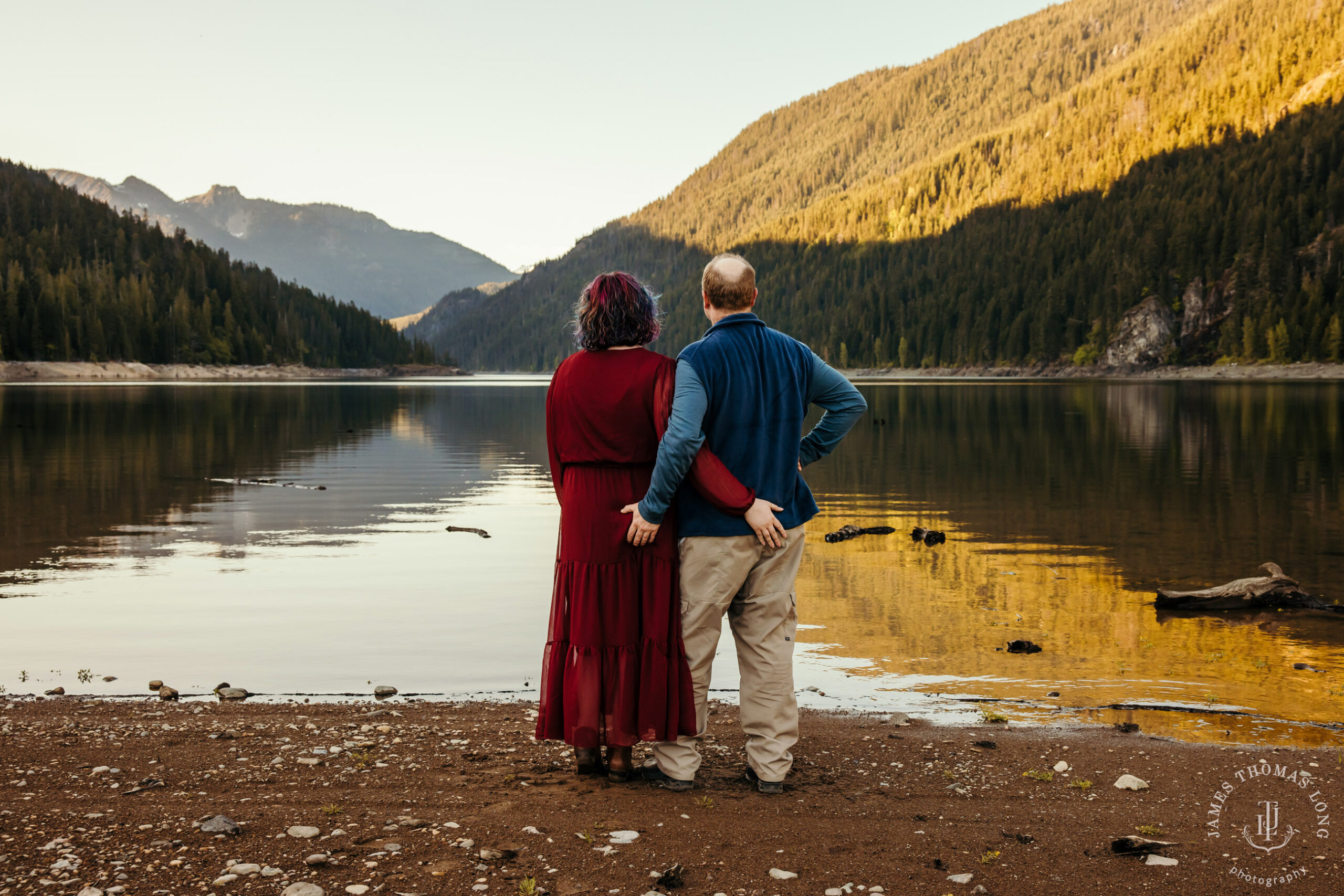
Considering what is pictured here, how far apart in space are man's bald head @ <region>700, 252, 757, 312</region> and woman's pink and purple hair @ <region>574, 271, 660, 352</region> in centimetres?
37

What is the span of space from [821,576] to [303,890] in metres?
10.7

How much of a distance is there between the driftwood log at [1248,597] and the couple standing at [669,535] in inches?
324

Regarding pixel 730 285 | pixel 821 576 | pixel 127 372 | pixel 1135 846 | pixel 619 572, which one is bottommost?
pixel 821 576

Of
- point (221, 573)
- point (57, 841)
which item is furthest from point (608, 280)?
point (221, 573)

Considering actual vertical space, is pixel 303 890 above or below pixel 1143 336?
below

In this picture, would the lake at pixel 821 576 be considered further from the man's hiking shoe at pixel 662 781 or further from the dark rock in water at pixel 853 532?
the man's hiking shoe at pixel 662 781

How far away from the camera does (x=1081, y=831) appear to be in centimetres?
556

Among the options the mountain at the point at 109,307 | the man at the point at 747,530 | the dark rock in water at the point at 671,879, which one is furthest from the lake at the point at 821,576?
the mountain at the point at 109,307

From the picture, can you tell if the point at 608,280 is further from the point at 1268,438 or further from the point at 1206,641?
the point at 1268,438

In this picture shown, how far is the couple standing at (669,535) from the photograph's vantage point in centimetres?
613

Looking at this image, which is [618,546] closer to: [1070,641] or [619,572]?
[619,572]

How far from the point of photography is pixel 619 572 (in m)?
6.17

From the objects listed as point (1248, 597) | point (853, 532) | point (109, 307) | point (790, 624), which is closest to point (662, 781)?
point (790, 624)

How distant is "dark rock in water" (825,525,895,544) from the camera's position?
1773 cm
